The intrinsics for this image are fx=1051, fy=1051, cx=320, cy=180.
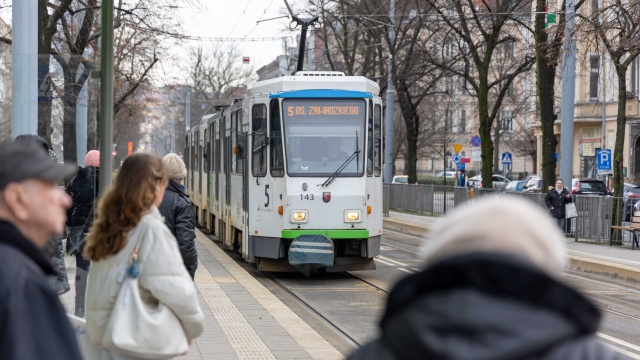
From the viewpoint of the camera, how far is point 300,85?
16.8 meters

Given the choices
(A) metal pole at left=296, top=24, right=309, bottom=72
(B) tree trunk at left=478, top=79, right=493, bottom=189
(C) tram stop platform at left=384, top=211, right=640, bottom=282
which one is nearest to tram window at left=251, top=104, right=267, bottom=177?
(C) tram stop platform at left=384, top=211, right=640, bottom=282

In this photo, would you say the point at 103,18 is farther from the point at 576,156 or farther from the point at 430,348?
the point at 576,156

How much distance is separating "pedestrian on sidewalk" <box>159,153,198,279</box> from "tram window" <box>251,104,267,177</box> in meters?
8.60

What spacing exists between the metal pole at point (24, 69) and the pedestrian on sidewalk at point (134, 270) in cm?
769

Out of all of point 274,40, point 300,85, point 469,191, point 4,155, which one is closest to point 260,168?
point 300,85

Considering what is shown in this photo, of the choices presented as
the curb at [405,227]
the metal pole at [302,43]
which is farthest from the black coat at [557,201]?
the metal pole at [302,43]

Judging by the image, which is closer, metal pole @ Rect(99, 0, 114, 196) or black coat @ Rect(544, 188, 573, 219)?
metal pole @ Rect(99, 0, 114, 196)

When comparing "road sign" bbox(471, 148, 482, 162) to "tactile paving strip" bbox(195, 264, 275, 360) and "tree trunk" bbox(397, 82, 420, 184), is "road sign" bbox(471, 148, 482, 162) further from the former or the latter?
"tactile paving strip" bbox(195, 264, 275, 360)

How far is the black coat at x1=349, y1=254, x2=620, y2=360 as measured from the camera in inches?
72.0

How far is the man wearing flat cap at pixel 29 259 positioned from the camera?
2.65 metres

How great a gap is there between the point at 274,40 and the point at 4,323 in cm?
4553

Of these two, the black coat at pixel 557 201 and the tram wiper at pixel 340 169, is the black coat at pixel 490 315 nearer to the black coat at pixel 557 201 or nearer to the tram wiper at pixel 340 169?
the tram wiper at pixel 340 169

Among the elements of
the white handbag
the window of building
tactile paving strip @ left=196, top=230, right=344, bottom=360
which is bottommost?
tactile paving strip @ left=196, top=230, right=344, bottom=360

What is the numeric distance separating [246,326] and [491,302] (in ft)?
28.6
